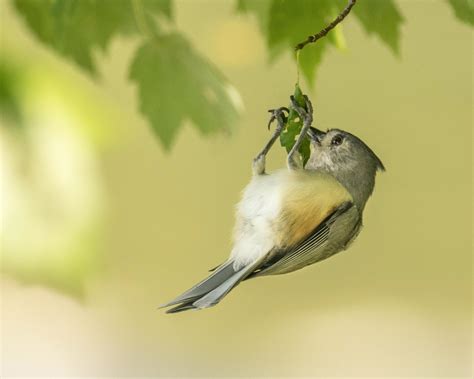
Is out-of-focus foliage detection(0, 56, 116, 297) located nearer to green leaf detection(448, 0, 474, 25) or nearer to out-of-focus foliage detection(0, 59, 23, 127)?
out-of-focus foliage detection(0, 59, 23, 127)

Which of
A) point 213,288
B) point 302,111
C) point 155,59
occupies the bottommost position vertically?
point 213,288

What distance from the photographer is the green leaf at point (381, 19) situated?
1.83ft

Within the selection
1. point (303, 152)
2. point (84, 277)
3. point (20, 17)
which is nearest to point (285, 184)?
point (303, 152)

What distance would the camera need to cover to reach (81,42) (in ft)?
1.87

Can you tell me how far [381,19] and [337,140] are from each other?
114 millimetres

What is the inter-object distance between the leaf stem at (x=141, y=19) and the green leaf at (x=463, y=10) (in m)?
0.24

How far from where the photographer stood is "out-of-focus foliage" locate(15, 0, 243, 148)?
523 millimetres

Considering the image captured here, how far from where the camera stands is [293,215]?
515 millimetres

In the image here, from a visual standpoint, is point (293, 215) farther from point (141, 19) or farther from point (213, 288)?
point (141, 19)

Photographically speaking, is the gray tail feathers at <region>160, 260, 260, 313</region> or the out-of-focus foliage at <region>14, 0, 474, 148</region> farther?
the out-of-focus foliage at <region>14, 0, 474, 148</region>

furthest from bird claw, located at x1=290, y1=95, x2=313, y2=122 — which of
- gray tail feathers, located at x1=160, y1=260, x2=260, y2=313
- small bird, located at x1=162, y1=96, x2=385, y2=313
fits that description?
gray tail feathers, located at x1=160, y1=260, x2=260, y2=313

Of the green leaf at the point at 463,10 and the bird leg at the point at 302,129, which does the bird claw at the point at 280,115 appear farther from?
the green leaf at the point at 463,10

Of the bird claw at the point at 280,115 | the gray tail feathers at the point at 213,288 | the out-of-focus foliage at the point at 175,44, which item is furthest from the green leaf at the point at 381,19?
the gray tail feathers at the point at 213,288

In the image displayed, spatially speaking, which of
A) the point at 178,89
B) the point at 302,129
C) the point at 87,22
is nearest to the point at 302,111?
the point at 302,129
